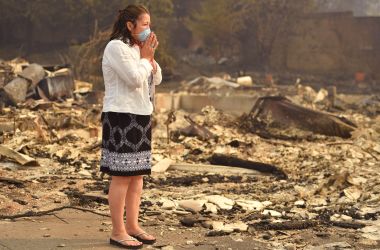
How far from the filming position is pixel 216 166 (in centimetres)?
871

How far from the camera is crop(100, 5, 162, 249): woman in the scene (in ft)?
13.6

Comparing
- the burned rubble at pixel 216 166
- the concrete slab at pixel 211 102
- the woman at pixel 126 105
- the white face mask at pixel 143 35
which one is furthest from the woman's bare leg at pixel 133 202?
the concrete slab at pixel 211 102

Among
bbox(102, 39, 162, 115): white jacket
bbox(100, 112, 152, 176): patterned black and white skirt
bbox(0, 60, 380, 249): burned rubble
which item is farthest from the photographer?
bbox(0, 60, 380, 249): burned rubble

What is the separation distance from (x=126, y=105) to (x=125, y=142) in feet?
0.82

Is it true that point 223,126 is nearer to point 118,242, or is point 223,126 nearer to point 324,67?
point 118,242

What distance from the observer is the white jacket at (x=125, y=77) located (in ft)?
13.5

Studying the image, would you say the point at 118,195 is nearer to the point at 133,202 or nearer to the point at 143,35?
the point at 133,202

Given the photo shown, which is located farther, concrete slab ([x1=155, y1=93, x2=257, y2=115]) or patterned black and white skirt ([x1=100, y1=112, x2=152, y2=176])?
concrete slab ([x1=155, y1=93, x2=257, y2=115])

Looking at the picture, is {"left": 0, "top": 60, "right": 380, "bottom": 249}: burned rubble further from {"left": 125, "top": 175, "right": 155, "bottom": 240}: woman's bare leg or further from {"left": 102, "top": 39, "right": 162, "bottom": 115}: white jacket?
{"left": 102, "top": 39, "right": 162, "bottom": 115}: white jacket

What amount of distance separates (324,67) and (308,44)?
1150mm

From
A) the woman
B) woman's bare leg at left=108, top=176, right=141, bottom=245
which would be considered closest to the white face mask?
the woman

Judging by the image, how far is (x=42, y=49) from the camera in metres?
26.2

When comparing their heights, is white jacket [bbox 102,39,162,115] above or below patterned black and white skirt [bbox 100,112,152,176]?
above

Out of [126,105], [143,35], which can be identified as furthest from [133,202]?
[143,35]
